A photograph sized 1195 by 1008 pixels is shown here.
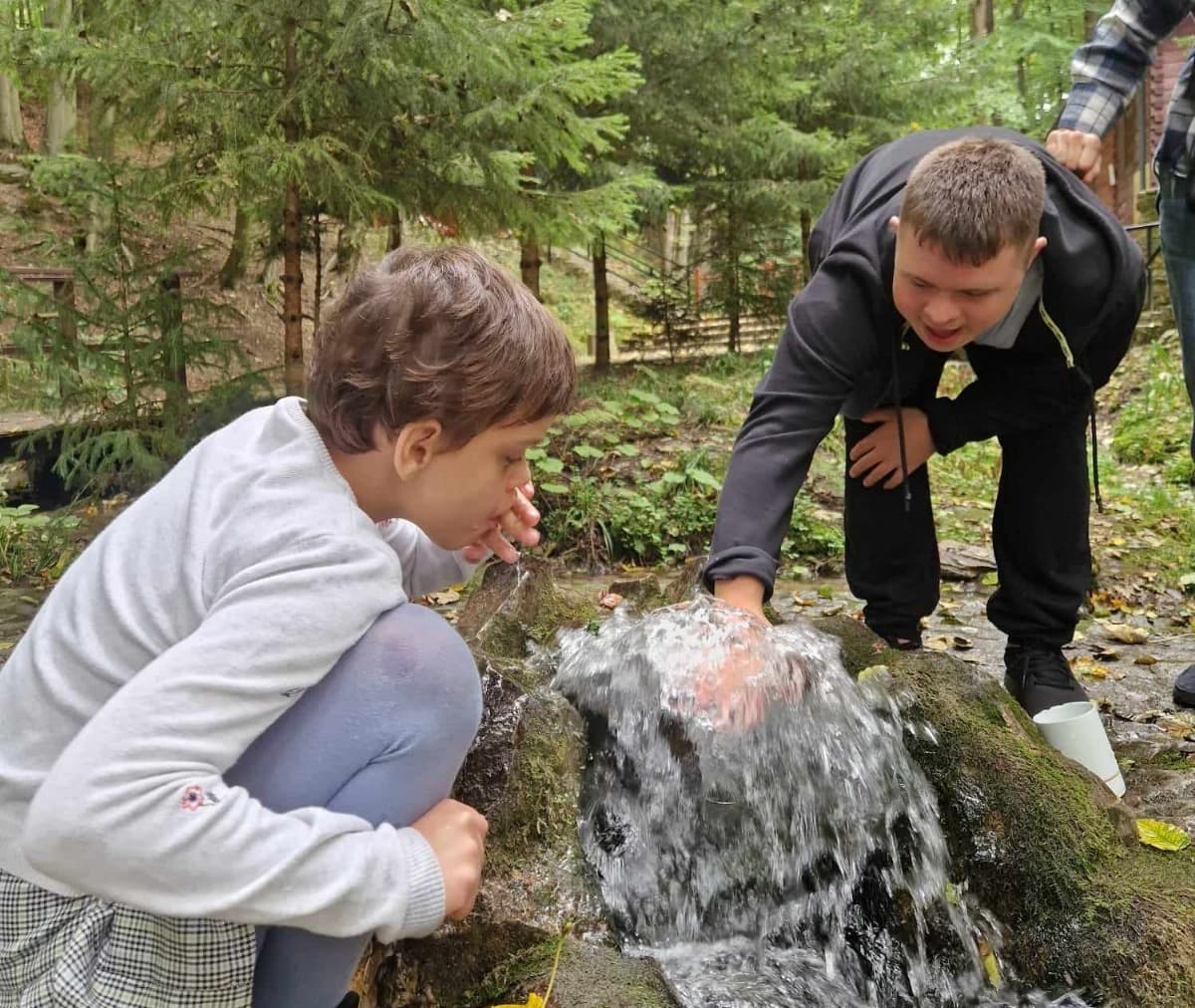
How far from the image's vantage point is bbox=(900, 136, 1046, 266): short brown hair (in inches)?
83.2

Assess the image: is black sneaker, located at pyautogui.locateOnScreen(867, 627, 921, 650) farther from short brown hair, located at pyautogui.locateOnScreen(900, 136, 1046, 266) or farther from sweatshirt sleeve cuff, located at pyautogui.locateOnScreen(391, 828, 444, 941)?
sweatshirt sleeve cuff, located at pyautogui.locateOnScreen(391, 828, 444, 941)

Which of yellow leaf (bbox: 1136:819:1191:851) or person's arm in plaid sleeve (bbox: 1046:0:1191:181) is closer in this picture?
yellow leaf (bbox: 1136:819:1191:851)

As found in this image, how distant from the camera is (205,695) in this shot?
3.63 feet

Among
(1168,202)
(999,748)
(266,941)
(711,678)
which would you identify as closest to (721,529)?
(711,678)

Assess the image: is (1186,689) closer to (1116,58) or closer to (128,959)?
(1116,58)

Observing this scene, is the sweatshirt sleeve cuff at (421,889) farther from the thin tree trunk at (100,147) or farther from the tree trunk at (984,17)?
the tree trunk at (984,17)

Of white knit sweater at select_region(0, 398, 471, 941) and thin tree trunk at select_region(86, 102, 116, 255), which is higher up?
thin tree trunk at select_region(86, 102, 116, 255)

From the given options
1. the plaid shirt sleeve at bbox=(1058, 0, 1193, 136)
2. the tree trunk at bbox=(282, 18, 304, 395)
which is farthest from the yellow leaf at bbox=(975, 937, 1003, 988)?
the tree trunk at bbox=(282, 18, 304, 395)

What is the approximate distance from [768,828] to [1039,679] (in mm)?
1032

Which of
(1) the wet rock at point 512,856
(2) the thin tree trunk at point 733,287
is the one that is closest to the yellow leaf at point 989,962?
(1) the wet rock at point 512,856

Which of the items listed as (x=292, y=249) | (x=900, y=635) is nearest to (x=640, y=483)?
(x=292, y=249)

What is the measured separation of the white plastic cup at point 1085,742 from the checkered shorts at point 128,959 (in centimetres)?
176

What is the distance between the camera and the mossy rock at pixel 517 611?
2.60 metres

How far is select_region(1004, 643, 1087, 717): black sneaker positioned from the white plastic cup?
0.25 m
